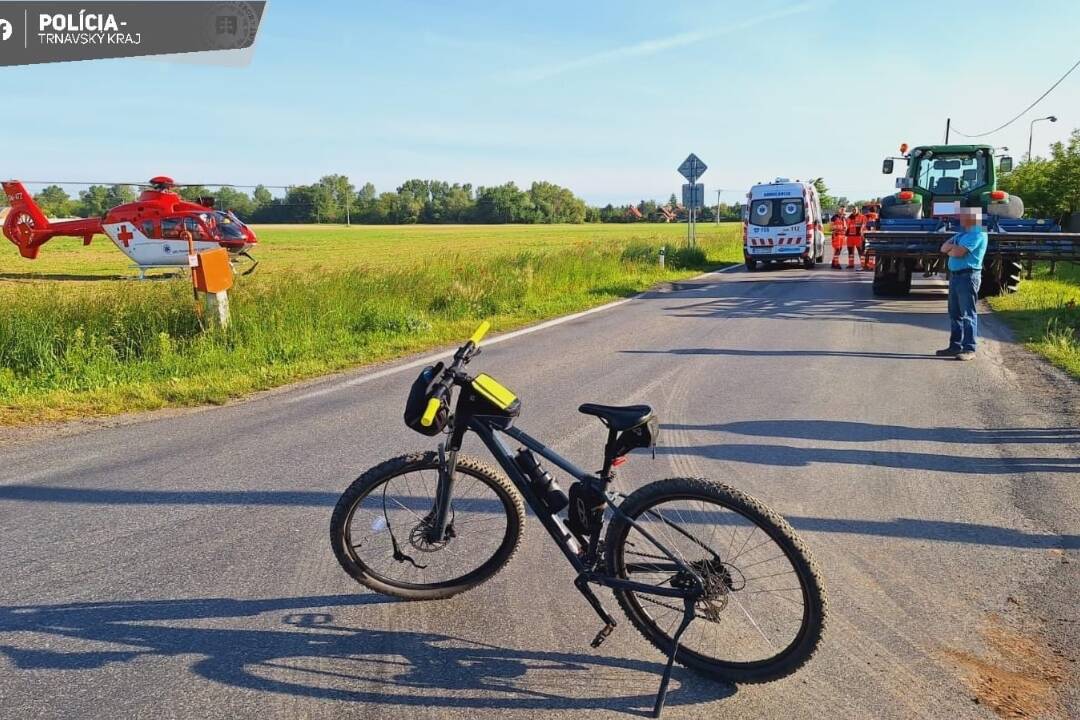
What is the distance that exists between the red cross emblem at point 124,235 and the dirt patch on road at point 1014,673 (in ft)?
93.7

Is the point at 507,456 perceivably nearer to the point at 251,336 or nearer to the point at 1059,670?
the point at 1059,670

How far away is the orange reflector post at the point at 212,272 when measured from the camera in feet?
30.6

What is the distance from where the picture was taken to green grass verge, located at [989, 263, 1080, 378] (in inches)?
350

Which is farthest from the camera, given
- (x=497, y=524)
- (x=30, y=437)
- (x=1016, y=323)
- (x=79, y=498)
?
(x=1016, y=323)

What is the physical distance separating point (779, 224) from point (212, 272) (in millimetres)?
18631

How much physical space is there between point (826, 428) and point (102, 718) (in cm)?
526

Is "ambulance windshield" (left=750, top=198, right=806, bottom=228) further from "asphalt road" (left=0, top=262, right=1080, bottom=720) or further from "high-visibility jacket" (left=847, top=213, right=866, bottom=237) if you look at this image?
"asphalt road" (left=0, top=262, right=1080, bottom=720)

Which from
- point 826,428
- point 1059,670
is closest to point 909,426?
point 826,428

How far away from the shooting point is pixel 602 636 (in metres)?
3.06

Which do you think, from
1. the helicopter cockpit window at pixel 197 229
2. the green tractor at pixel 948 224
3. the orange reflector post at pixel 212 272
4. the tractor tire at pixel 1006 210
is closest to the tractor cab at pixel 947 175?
the green tractor at pixel 948 224

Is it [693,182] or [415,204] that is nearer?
[693,182]

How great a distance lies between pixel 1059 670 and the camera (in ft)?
9.44

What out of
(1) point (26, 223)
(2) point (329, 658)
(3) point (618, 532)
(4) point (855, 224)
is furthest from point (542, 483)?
(1) point (26, 223)

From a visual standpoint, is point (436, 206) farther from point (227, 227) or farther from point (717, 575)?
point (717, 575)
